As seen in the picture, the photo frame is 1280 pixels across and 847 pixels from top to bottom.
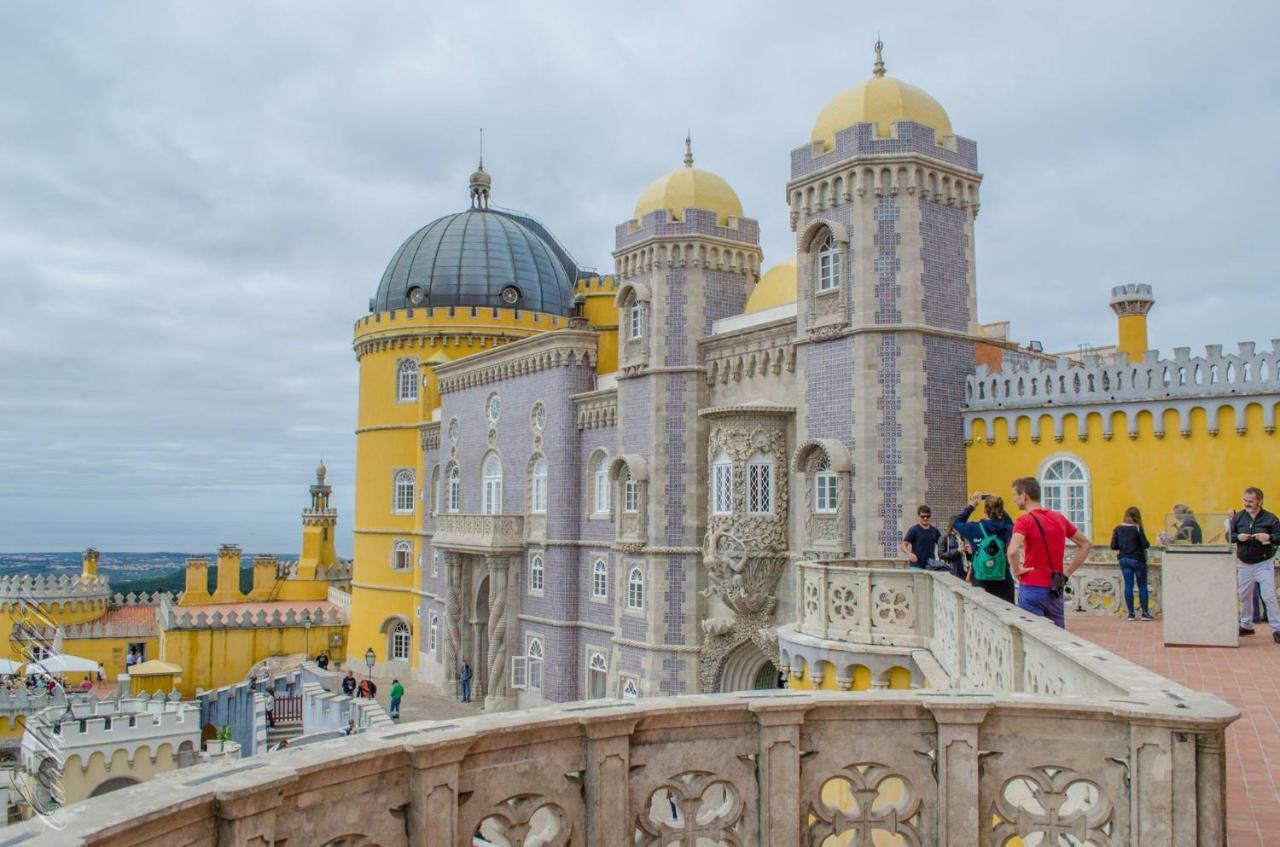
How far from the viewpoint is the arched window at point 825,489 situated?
19.8 metres

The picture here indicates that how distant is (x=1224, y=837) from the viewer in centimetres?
401

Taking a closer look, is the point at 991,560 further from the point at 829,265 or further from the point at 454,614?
the point at 454,614

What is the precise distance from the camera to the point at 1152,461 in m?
17.1

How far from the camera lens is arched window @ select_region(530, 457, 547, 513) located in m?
30.4

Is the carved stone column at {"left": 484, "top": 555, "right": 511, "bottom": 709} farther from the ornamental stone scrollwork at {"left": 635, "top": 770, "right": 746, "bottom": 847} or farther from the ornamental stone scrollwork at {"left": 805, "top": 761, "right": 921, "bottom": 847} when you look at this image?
the ornamental stone scrollwork at {"left": 805, "top": 761, "right": 921, "bottom": 847}

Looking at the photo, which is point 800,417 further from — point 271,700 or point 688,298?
point 271,700

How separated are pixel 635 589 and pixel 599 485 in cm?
401

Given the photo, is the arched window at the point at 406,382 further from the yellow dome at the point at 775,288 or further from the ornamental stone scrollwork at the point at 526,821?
the ornamental stone scrollwork at the point at 526,821

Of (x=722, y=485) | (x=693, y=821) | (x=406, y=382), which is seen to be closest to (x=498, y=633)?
(x=722, y=485)

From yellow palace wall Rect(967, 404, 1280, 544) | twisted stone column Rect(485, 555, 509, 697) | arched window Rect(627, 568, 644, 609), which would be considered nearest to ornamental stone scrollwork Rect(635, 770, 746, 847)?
yellow palace wall Rect(967, 404, 1280, 544)

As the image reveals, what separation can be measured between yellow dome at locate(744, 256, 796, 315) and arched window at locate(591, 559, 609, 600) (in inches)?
325

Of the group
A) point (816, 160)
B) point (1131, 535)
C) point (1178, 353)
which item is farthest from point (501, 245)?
point (1131, 535)

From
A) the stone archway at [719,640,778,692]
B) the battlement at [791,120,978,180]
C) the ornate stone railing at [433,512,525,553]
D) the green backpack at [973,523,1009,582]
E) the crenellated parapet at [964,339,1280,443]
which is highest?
the battlement at [791,120,978,180]

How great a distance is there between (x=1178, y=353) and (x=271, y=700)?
2656 cm
